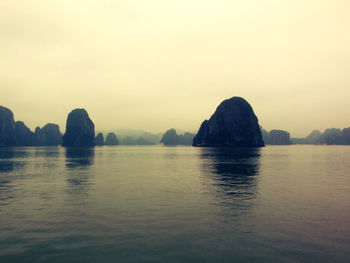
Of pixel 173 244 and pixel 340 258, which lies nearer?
pixel 340 258

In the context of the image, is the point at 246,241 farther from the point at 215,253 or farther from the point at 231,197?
the point at 231,197

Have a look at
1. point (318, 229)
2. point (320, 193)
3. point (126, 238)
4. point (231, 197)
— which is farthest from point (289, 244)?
point (320, 193)

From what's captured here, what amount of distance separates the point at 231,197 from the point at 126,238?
1590 centimetres

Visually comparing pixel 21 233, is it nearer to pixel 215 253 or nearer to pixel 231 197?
pixel 215 253

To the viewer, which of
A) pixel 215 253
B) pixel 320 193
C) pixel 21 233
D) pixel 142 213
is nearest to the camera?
pixel 215 253

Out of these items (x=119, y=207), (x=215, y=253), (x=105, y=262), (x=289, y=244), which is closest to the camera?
(x=105, y=262)

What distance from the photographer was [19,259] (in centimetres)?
1334

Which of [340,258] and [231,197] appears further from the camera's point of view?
[231,197]

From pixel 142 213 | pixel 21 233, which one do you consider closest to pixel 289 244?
pixel 142 213

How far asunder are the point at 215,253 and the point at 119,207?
40.7 feet

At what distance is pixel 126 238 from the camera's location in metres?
16.0

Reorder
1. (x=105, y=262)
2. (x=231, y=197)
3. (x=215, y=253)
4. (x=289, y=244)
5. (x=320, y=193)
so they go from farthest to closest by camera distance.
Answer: (x=320, y=193), (x=231, y=197), (x=289, y=244), (x=215, y=253), (x=105, y=262)

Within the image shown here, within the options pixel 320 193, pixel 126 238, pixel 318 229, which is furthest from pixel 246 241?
pixel 320 193

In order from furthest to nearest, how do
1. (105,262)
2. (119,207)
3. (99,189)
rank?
(99,189), (119,207), (105,262)
